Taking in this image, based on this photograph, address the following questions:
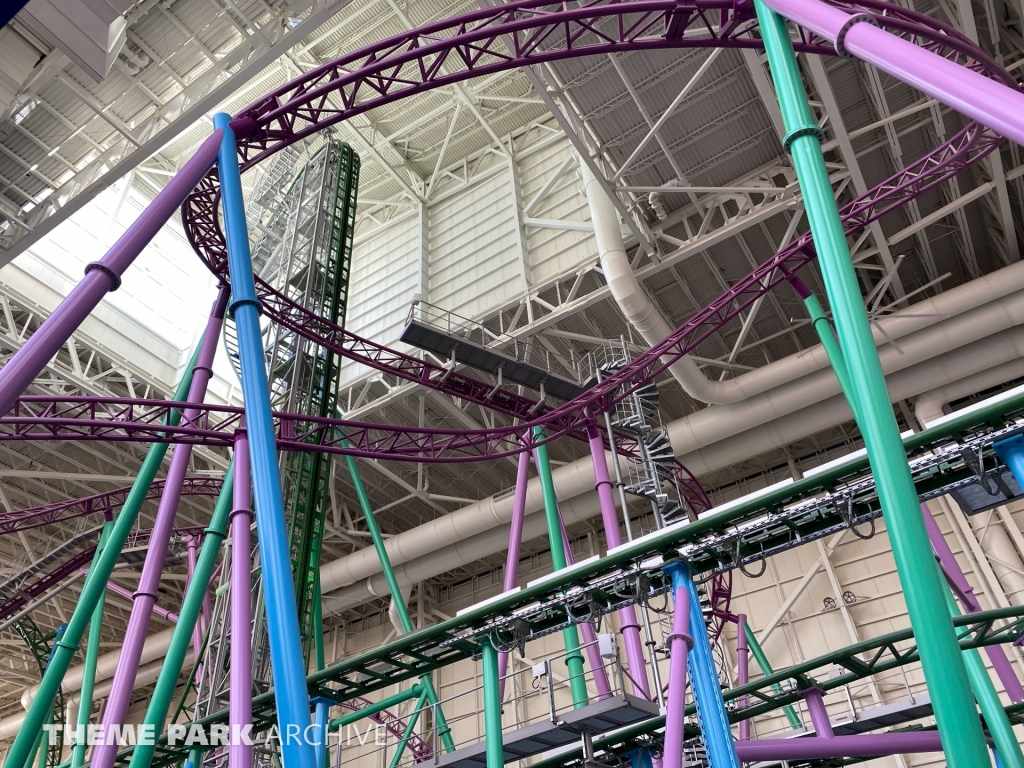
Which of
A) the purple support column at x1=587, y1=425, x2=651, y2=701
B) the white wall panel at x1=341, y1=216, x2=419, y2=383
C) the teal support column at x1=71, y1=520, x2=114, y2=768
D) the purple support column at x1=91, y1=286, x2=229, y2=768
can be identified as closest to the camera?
the purple support column at x1=91, y1=286, x2=229, y2=768

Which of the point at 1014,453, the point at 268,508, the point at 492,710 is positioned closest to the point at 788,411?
the point at 1014,453

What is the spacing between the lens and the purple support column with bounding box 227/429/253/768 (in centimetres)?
849

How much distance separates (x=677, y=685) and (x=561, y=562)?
5.95m

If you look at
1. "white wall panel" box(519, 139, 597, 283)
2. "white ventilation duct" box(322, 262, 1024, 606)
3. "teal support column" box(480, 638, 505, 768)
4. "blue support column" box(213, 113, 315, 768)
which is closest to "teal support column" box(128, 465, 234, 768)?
"teal support column" box(480, 638, 505, 768)

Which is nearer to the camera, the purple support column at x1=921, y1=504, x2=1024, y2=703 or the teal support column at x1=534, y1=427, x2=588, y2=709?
the purple support column at x1=921, y1=504, x2=1024, y2=703

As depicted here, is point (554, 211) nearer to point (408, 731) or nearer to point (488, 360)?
point (488, 360)

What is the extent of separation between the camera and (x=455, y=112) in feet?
93.0

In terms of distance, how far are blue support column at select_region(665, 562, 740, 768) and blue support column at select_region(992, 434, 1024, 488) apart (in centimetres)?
374

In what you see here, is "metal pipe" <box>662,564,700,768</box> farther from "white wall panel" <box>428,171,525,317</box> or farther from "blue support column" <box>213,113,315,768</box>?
"white wall panel" <box>428,171,525,317</box>

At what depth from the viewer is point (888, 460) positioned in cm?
517

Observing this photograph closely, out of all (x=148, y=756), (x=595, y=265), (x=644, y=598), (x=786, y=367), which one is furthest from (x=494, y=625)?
(x=595, y=265)

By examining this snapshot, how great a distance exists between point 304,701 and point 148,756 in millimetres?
5116

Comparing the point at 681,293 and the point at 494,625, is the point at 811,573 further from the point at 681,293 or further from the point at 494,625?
the point at 494,625

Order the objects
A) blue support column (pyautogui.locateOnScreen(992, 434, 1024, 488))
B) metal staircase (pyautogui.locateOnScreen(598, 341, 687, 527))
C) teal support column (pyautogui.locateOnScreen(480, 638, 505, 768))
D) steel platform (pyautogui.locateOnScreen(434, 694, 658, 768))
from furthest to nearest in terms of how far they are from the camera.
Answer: metal staircase (pyautogui.locateOnScreen(598, 341, 687, 527)), steel platform (pyautogui.locateOnScreen(434, 694, 658, 768)), teal support column (pyautogui.locateOnScreen(480, 638, 505, 768)), blue support column (pyautogui.locateOnScreen(992, 434, 1024, 488))
